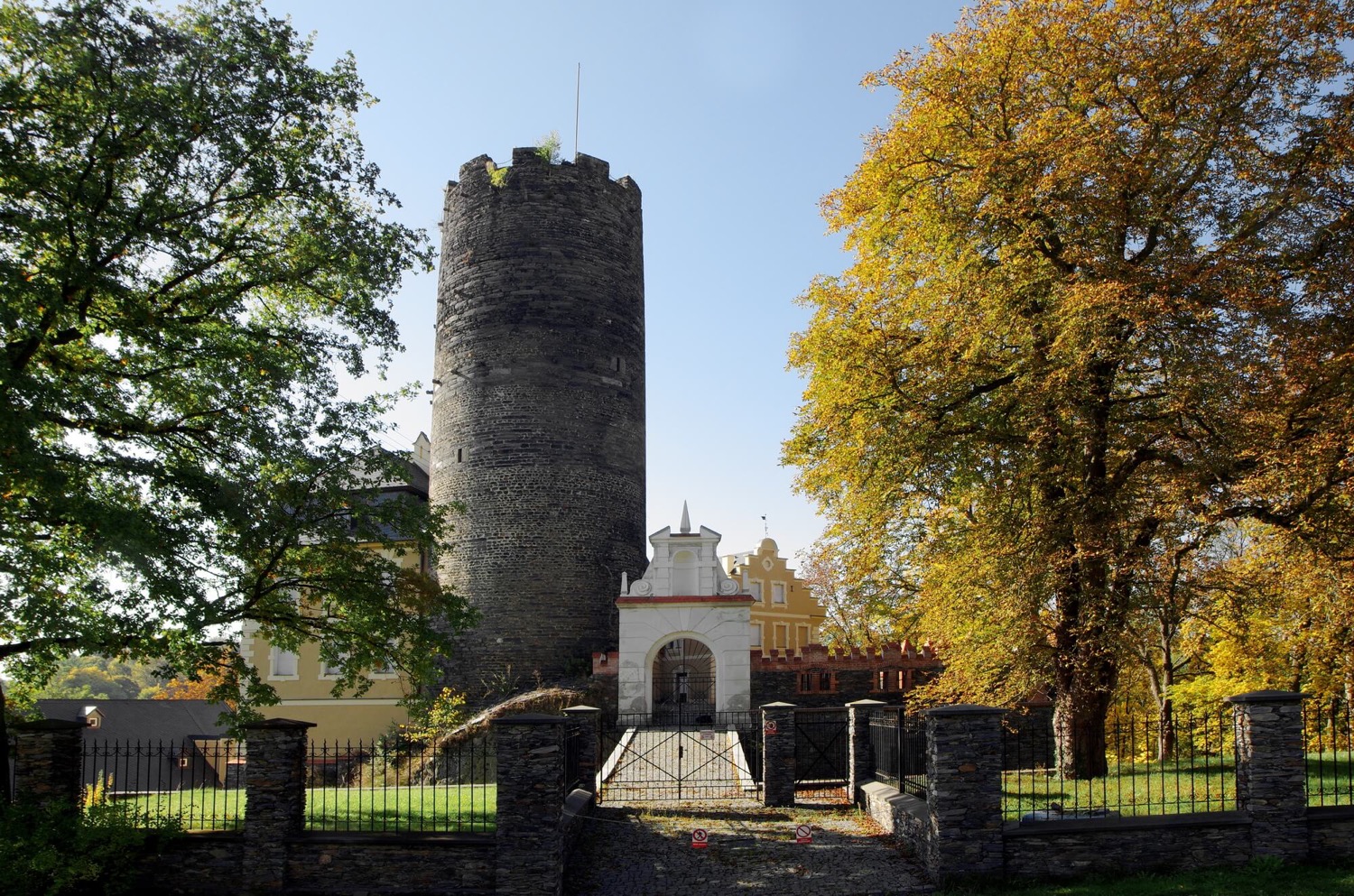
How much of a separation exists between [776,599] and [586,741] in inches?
1293

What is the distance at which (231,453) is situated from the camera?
12.6 m

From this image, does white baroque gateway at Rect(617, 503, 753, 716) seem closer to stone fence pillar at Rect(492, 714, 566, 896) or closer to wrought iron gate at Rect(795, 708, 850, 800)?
wrought iron gate at Rect(795, 708, 850, 800)

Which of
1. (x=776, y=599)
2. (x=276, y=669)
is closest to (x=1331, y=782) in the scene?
(x=276, y=669)

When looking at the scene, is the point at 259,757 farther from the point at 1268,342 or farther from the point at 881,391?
the point at 1268,342

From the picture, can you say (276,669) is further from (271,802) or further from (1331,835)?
(1331,835)

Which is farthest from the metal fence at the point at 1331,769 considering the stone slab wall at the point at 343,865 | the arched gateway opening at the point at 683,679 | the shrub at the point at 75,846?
the arched gateway opening at the point at 683,679

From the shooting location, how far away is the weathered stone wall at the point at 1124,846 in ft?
34.7

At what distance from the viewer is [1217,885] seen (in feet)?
32.6

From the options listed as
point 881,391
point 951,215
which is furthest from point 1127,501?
point 951,215

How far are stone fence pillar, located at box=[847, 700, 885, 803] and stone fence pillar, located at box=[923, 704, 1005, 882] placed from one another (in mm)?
4271

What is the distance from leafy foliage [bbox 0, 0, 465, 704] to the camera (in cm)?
1068

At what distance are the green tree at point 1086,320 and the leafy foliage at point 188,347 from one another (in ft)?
21.5

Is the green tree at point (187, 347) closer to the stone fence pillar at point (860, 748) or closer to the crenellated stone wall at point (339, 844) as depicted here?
the crenellated stone wall at point (339, 844)

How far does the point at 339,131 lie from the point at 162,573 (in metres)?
5.79
